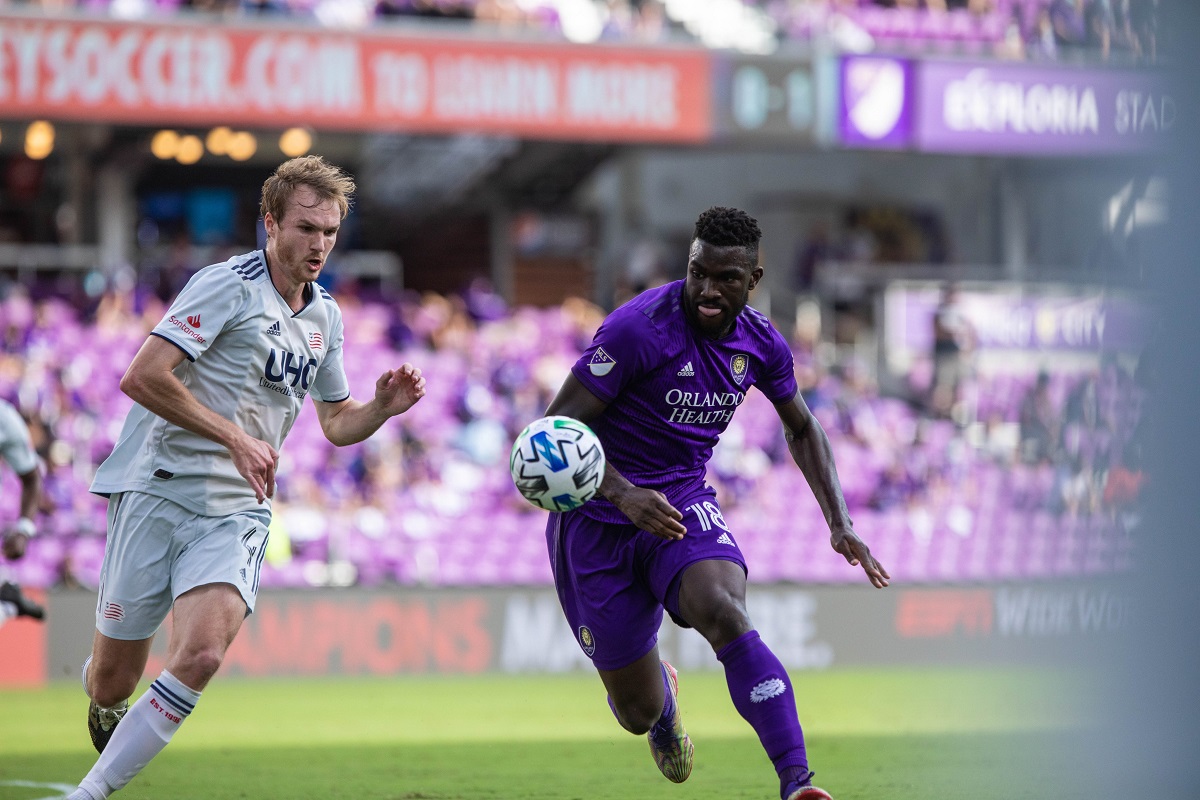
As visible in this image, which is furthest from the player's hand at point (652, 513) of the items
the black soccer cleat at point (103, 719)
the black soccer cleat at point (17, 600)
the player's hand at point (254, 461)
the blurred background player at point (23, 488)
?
the black soccer cleat at point (17, 600)

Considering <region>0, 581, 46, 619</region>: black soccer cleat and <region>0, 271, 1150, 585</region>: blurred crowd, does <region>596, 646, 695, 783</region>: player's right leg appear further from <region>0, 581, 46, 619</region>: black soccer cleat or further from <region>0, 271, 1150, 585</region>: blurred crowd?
<region>0, 271, 1150, 585</region>: blurred crowd

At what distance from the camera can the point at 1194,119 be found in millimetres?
5223

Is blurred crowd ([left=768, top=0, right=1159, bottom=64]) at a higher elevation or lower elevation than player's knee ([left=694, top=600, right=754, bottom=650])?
higher

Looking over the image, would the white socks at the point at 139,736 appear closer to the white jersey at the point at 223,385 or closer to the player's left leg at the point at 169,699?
the player's left leg at the point at 169,699

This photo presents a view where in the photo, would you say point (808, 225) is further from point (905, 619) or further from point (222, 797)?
point (222, 797)

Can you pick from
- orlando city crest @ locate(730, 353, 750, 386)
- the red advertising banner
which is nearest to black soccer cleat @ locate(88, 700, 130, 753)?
orlando city crest @ locate(730, 353, 750, 386)

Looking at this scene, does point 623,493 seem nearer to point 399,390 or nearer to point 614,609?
point 614,609

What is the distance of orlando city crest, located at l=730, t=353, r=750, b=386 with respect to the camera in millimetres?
6320

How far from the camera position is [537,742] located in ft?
33.7

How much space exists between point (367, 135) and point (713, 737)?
17.3 metres

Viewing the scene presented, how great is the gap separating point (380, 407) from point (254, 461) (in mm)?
951

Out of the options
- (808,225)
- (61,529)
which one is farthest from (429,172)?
(61,529)

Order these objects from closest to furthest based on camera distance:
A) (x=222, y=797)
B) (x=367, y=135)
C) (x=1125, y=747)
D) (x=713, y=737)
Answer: (x=1125, y=747)
(x=222, y=797)
(x=713, y=737)
(x=367, y=135)

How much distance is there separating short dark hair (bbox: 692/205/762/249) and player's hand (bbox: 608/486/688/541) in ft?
3.29
